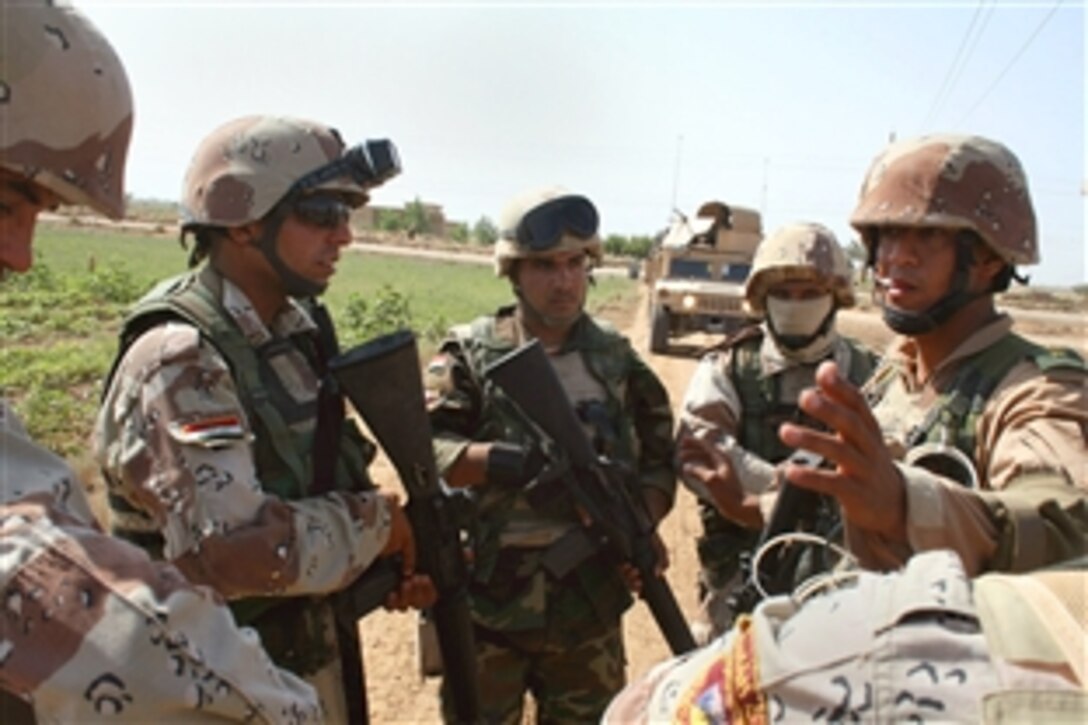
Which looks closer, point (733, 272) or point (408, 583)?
point (408, 583)

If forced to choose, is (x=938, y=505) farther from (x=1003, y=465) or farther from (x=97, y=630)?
(x=97, y=630)

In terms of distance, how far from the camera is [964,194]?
2189mm

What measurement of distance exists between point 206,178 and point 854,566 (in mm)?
1891

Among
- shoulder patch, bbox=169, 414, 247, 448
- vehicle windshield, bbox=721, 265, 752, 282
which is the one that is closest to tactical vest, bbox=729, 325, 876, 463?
shoulder patch, bbox=169, 414, 247, 448

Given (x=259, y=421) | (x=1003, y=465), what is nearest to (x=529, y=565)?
(x=259, y=421)

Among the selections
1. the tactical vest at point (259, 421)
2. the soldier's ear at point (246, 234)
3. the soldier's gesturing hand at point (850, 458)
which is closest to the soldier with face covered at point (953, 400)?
the soldier's gesturing hand at point (850, 458)

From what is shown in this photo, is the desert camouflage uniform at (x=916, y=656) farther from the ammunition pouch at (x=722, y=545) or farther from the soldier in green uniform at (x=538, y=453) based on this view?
the ammunition pouch at (x=722, y=545)

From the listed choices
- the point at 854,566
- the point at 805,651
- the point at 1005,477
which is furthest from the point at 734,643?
the point at 1005,477

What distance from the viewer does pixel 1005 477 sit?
6.15ft

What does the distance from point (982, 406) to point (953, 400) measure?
7cm

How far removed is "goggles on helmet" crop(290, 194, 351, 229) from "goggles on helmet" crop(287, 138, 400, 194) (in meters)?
0.05

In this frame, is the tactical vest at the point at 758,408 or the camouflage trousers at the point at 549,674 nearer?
the camouflage trousers at the point at 549,674

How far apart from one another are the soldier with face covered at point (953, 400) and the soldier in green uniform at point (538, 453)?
939mm

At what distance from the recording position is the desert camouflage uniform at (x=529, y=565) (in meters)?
3.05
